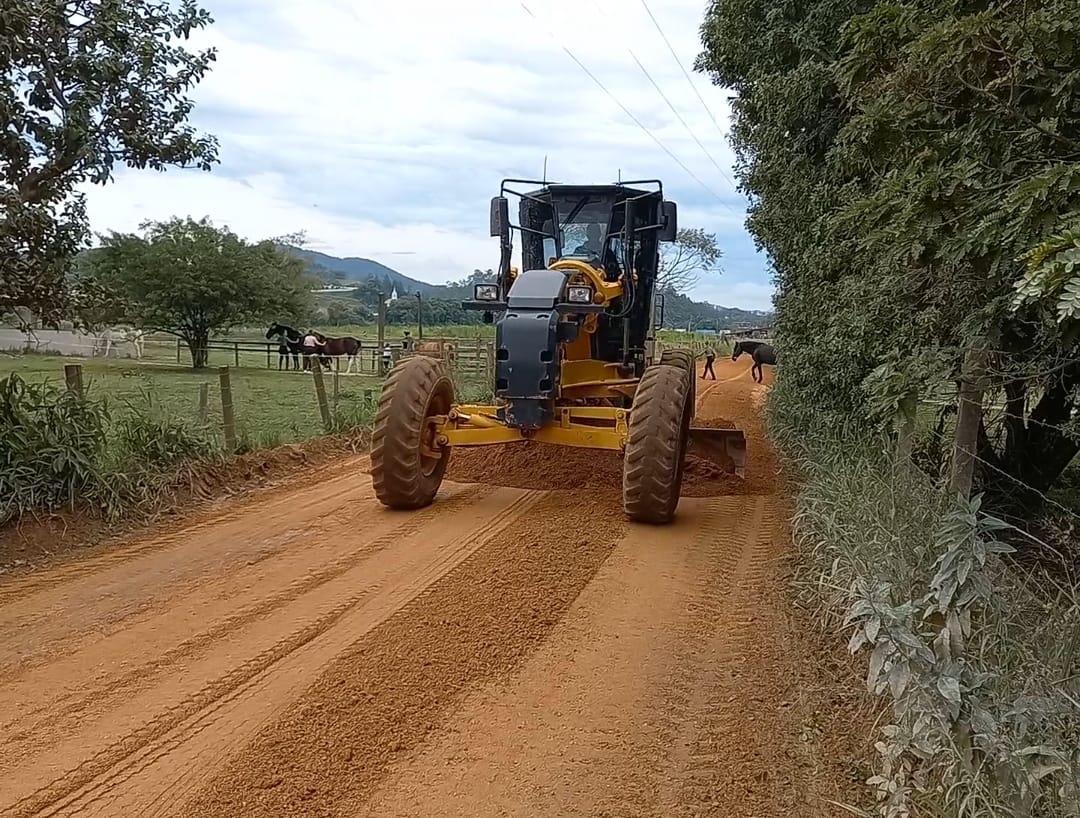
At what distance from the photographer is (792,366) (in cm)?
1070

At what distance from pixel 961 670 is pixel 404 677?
2481 millimetres

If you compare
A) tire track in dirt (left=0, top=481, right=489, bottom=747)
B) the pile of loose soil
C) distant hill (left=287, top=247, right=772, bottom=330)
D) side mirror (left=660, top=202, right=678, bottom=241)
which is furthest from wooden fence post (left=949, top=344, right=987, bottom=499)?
distant hill (left=287, top=247, right=772, bottom=330)

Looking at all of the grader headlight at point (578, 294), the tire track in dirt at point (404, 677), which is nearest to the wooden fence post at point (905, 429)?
the tire track in dirt at point (404, 677)

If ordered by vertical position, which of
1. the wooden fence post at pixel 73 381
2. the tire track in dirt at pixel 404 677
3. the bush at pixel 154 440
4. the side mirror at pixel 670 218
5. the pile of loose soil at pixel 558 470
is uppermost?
the side mirror at pixel 670 218

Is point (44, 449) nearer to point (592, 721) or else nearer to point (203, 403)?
point (203, 403)

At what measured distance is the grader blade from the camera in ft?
30.1

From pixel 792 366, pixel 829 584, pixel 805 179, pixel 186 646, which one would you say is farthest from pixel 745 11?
pixel 186 646

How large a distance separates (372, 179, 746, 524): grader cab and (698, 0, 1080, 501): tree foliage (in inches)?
68.1

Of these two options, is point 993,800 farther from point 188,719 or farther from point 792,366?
point 792,366

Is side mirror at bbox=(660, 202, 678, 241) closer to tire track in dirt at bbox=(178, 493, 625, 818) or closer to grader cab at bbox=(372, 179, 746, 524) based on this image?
grader cab at bbox=(372, 179, 746, 524)

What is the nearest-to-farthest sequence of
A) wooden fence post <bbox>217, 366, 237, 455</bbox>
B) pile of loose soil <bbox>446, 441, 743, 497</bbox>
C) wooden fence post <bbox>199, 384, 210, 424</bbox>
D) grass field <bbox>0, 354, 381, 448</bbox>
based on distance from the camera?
1. grass field <bbox>0, 354, 381, 448</bbox>
2. pile of loose soil <bbox>446, 441, 743, 497</bbox>
3. wooden fence post <bbox>199, 384, 210, 424</bbox>
4. wooden fence post <bbox>217, 366, 237, 455</bbox>

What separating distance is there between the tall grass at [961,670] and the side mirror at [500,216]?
5.23m

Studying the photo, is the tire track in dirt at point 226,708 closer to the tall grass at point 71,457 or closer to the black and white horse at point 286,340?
the tall grass at point 71,457

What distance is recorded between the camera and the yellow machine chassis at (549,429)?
8.05 m
